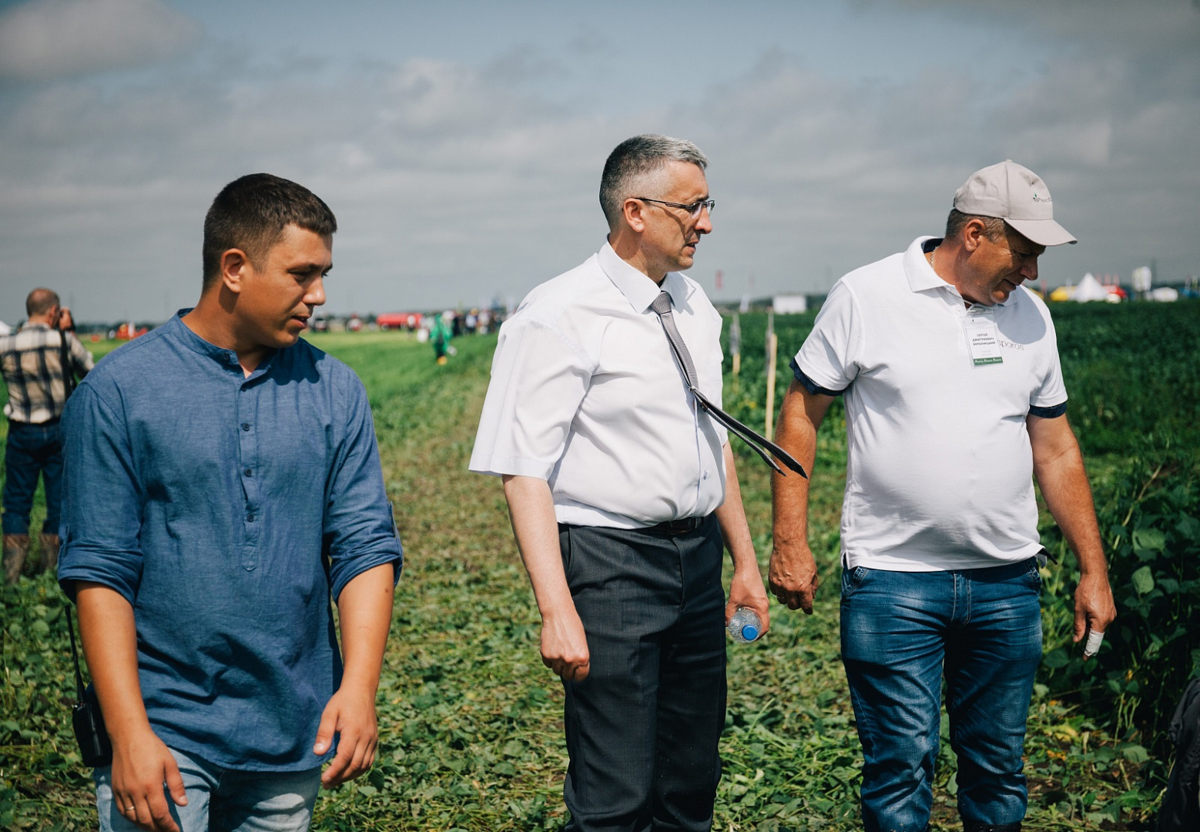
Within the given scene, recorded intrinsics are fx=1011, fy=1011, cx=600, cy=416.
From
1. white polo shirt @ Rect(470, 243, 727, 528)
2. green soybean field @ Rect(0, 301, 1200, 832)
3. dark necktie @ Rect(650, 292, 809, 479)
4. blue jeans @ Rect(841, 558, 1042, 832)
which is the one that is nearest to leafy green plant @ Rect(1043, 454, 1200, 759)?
green soybean field @ Rect(0, 301, 1200, 832)

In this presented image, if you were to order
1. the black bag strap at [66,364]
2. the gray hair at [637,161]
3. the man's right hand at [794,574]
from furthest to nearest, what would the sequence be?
the black bag strap at [66,364] → the man's right hand at [794,574] → the gray hair at [637,161]

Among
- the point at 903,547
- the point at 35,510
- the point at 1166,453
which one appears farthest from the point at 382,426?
the point at 903,547

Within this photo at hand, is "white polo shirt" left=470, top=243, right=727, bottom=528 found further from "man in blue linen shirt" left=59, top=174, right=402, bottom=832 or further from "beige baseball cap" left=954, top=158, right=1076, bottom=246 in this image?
"beige baseball cap" left=954, top=158, right=1076, bottom=246

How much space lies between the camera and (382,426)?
20547 millimetres

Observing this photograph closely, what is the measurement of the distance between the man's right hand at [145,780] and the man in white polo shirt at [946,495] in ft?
6.41

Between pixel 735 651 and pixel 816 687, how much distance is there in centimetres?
77

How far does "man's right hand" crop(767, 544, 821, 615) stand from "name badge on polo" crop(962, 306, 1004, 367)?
0.81 meters

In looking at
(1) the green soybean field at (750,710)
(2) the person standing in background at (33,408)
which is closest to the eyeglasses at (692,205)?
(1) the green soybean field at (750,710)

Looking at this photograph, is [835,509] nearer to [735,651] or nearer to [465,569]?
[465,569]

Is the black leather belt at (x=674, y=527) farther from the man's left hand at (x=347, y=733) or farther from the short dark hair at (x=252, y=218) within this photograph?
the short dark hair at (x=252, y=218)

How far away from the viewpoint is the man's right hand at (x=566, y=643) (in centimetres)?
262

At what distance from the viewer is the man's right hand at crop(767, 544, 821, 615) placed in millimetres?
3316

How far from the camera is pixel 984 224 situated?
3139 millimetres

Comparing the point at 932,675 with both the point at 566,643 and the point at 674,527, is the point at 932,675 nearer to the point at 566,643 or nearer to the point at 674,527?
the point at 674,527
